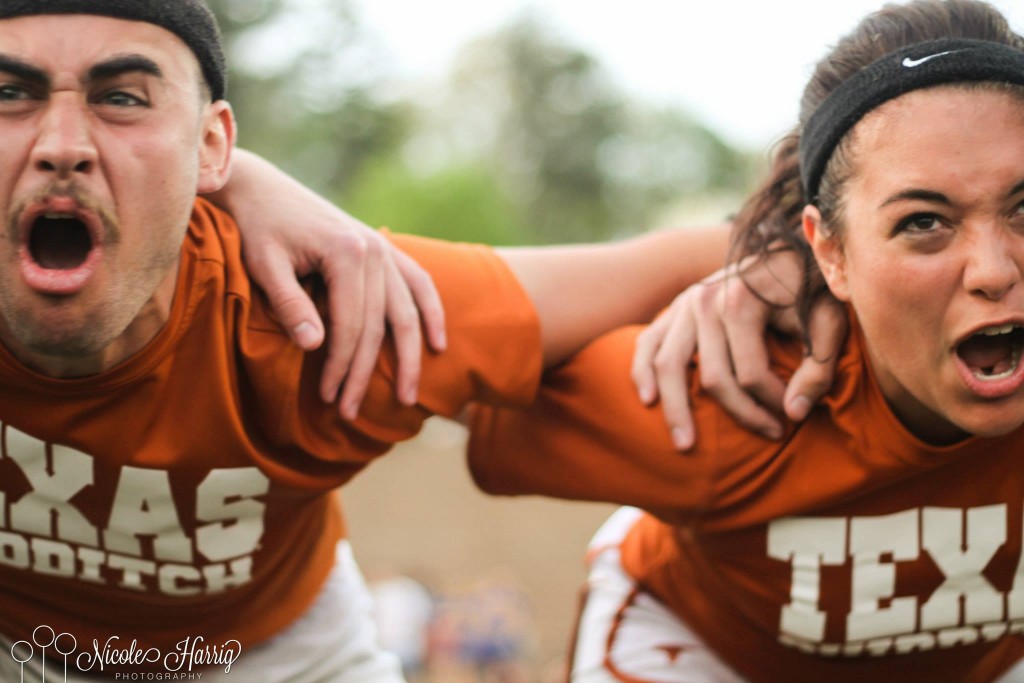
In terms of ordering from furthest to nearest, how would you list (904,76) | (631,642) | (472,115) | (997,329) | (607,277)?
(472,115), (631,642), (607,277), (904,76), (997,329)

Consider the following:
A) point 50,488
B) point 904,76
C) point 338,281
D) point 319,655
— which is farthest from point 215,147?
point 904,76

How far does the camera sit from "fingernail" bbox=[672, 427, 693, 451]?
2.86m

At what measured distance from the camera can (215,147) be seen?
2.86 m

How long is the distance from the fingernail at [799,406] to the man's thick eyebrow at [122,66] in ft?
5.27

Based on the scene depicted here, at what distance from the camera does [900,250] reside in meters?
2.60

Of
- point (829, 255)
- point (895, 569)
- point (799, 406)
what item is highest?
point (829, 255)

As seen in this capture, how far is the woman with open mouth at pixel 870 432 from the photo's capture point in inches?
101

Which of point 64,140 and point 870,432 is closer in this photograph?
point 64,140

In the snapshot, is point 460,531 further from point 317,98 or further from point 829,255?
point 317,98

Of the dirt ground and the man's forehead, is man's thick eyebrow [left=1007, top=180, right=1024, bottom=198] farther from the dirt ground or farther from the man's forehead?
the dirt ground

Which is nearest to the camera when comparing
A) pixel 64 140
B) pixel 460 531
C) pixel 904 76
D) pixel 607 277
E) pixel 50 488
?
pixel 64 140

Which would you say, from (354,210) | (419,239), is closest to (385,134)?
(354,210)

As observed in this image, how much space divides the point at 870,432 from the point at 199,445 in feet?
5.05

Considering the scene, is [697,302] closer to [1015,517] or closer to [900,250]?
[900,250]
